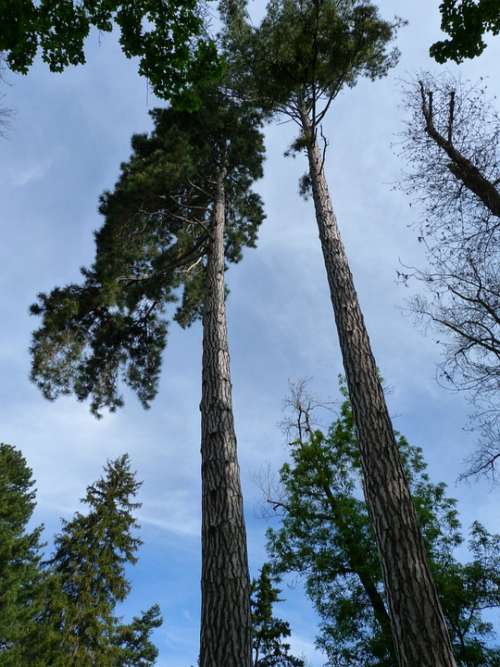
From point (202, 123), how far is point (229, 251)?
3302 mm

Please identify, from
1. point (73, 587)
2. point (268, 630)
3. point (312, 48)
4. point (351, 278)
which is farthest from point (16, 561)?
point (312, 48)

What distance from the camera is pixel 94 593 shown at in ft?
45.0

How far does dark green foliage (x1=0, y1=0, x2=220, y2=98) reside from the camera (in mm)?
4359

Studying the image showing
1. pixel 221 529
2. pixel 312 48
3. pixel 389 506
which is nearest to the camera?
pixel 389 506

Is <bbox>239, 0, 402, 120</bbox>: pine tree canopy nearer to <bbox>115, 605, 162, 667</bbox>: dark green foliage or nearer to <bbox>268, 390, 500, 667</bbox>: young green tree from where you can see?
<bbox>268, 390, 500, 667</bbox>: young green tree

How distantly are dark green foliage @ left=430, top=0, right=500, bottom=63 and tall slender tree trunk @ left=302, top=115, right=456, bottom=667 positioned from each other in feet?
9.02

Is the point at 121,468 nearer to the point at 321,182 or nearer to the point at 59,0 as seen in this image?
the point at 321,182

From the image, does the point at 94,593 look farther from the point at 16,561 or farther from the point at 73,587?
the point at 16,561

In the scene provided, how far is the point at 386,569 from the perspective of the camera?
11.1 feet

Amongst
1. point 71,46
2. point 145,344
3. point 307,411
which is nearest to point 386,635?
point 307,411

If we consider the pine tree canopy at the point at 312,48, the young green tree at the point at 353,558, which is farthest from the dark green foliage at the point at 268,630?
the pine tree canopy at the point at 312,48

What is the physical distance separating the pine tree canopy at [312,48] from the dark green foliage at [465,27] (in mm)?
3077

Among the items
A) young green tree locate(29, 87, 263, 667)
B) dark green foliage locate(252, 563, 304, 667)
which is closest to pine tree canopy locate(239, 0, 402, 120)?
young green tree locate(29, 87, 263, 667)

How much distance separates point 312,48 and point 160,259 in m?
5.52
